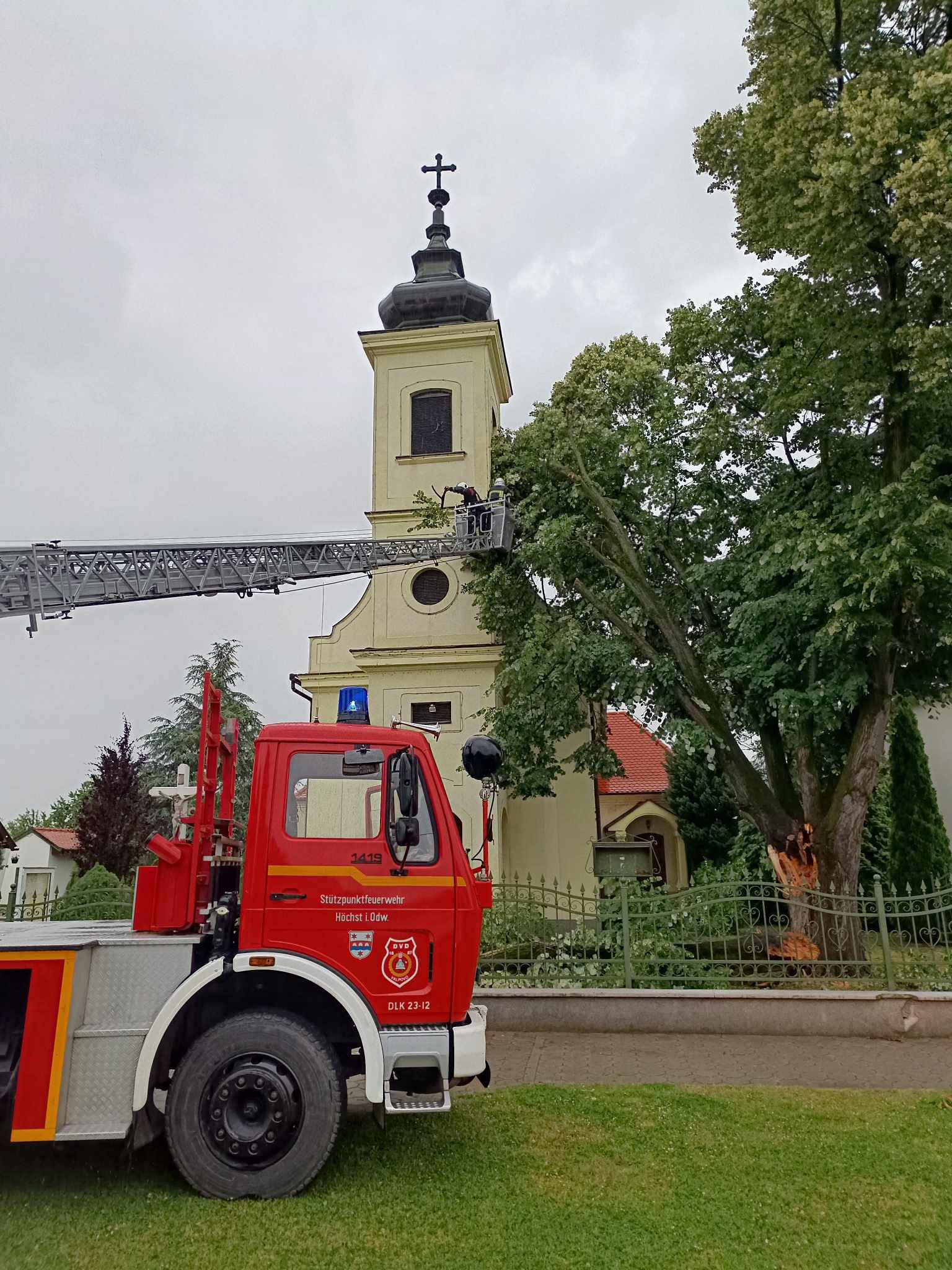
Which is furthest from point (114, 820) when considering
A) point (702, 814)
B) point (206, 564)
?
point (702, 814)

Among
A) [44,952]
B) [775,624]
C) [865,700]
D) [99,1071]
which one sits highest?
[775,624]

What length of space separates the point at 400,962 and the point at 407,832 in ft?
2.48

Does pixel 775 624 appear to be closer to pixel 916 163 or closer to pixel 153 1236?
pixel 916 163

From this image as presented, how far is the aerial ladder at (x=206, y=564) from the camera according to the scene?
12789mm

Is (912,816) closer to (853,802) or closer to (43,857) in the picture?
(853,802)

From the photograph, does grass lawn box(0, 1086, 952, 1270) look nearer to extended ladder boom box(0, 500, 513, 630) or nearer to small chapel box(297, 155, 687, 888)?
extended ladder boom box(0, 500, 513, 630)

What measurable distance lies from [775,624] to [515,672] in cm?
482

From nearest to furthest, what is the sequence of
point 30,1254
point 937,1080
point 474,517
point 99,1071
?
point 30,1254
point 99,1071
point 937,1080
point 474,517

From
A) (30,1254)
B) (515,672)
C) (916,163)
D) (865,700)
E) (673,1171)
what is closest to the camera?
(30,1254)

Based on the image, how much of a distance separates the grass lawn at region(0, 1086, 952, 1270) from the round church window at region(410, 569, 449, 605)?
1535 centimetres

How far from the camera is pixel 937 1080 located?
7.32 metres

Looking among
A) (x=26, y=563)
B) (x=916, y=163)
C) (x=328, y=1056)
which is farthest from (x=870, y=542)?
(x=26, y=563)

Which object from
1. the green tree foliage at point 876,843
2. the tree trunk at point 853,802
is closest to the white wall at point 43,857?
the green tree foliage at point 876,843

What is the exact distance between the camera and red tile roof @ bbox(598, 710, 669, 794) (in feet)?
94.7
